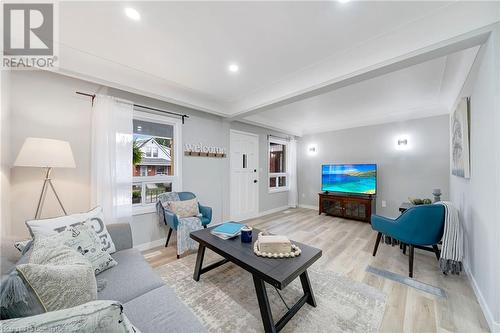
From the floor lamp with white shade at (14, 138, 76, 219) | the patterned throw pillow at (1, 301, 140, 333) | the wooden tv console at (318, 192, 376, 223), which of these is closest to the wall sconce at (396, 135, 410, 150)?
the wooden tv console at (318, 192, 376, 223)

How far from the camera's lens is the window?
5.17 meters

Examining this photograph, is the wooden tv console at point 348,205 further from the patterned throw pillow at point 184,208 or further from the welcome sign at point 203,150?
the patterned throw pillow at point 184,208

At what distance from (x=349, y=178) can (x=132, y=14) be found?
4.65 metres

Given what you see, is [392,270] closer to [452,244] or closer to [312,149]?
[452,244]

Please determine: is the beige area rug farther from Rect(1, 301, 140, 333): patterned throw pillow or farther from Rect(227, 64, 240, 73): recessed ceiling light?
Rect(227, 64, 240, 73): recessed ceiling light

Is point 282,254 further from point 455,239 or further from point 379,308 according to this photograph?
point 455,239

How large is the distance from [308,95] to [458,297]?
259 cm

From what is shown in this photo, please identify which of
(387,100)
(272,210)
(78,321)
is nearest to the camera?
(78,321)

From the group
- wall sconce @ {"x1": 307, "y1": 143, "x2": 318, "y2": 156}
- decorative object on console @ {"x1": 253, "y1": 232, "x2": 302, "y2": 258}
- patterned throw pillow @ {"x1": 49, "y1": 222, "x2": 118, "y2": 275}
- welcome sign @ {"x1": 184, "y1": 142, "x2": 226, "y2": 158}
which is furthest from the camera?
wall sconce @ {"x1": 307, "y1": 143, "x2": 318, "y2": 156}

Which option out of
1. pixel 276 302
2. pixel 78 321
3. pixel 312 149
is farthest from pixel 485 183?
pixel 312 149

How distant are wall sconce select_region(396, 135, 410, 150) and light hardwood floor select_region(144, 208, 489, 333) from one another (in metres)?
1.78

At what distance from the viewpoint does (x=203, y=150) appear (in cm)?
347

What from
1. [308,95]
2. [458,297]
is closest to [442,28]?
[308,95]

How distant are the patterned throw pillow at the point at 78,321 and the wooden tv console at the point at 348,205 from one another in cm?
451
